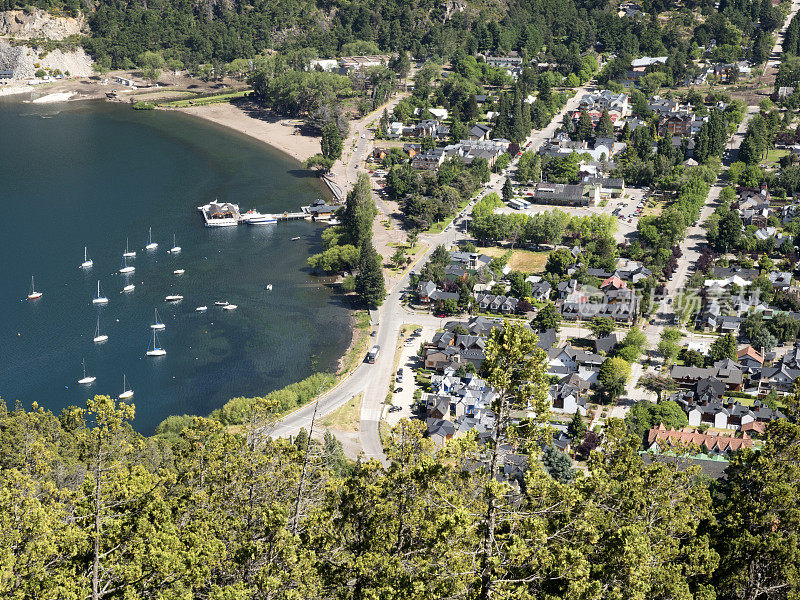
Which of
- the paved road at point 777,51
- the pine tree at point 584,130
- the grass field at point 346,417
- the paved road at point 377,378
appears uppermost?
the paved road at point 777,51

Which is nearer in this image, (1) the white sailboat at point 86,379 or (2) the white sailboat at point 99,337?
(1) the white sailboat at point 86,379

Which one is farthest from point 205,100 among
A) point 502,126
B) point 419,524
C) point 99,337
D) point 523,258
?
point 419,524

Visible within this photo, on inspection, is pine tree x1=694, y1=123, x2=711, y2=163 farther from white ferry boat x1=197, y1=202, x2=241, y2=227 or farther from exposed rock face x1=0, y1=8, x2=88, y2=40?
exposed rock face x1=0, y1=8, x2=88, y2=40

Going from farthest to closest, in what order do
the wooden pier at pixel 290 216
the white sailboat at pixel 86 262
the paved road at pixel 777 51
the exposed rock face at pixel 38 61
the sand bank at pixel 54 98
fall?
the exposed rock face at pixel 38 61 → the paved road at pixel 777 51 → the sand bank at pixel 54 98 → the wooden pier at pixel 290 216 → the white sailboat at pixel 86 262

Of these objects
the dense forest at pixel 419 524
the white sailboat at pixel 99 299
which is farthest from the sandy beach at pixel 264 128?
the dense forest at pixel 419 524

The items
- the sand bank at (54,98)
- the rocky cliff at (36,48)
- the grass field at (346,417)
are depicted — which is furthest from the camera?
the rocky cliff at (36,48)

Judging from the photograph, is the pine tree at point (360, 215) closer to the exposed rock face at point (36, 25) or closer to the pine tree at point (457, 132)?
the pine tree at point (457, 132)

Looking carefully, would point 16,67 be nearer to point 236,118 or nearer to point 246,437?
point 236,118
